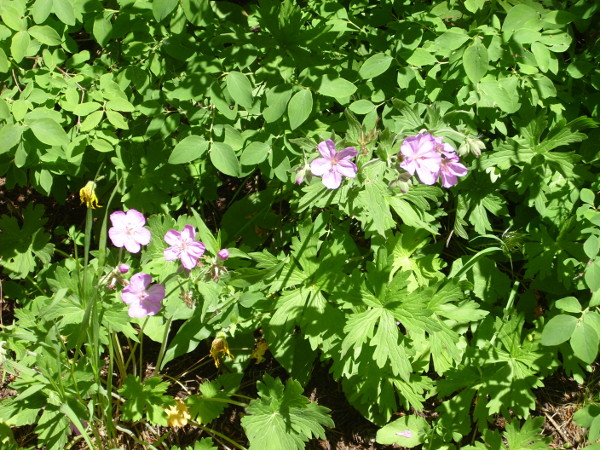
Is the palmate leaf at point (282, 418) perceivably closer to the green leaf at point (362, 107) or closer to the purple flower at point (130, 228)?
the purple flower at point (130, 228)

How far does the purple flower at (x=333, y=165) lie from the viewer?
201cm

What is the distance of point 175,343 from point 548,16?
224 cm

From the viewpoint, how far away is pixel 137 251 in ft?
7.29

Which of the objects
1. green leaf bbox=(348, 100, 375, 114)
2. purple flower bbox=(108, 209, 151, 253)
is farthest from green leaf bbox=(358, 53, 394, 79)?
purple flower bbox=(108, 209, 151, 253)

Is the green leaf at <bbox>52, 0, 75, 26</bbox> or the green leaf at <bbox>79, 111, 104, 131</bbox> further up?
the green leaf at <bbox>52, 0, 75, 26</bbox>

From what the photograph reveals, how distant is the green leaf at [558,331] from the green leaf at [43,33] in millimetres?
2408

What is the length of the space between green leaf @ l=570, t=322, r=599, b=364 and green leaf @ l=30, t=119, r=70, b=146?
228 cm

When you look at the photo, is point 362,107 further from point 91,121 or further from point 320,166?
point 91,121

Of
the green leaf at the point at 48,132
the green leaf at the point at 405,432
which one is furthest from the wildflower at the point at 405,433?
the green leaf at the point at 48,132

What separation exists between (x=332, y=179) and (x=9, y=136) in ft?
4.32

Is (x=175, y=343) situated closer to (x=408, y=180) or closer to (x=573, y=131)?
(x=408, y=180)

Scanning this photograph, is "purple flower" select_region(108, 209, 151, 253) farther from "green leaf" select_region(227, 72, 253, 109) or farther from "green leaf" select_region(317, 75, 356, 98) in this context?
"green leaf" select_region(317, 75, 356, 98)

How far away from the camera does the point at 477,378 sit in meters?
2.69

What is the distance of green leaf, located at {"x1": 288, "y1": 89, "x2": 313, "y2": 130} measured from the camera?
2197 mm
